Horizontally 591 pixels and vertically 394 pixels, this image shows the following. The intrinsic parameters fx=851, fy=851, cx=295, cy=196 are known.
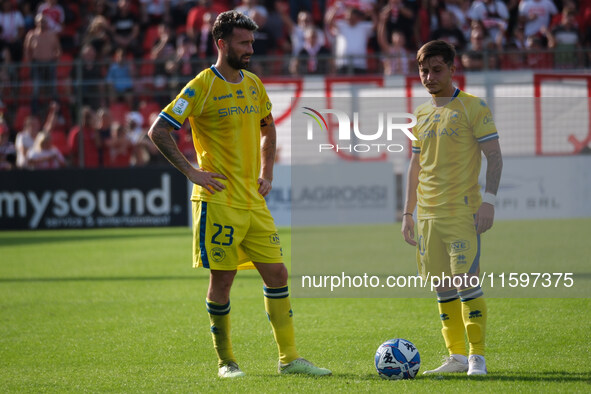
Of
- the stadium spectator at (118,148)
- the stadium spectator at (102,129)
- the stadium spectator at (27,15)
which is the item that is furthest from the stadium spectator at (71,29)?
the stadium spectator at (118,148)

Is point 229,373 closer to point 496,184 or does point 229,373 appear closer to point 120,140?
point 496,184

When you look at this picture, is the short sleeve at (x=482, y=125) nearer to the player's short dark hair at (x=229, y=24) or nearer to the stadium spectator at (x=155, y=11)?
the player's short dark hair at (x=229, y=24)

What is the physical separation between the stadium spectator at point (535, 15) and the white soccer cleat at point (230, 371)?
46.1 ft

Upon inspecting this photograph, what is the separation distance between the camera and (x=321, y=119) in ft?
22.2

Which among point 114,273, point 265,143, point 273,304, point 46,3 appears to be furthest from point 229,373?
point 46,3

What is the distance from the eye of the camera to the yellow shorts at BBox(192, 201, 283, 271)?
18.4ft

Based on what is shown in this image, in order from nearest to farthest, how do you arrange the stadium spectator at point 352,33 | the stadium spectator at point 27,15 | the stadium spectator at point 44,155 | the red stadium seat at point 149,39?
the stadium spectator at point 44,155
the stadium spectator at point 352,33
the red stadium seat at point 149,39
the stadium spectator at point 27,15

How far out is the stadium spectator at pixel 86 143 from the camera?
1728 centimetres

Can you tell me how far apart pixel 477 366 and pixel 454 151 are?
140cm

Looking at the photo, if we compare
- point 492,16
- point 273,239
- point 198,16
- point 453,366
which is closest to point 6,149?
point 198,16

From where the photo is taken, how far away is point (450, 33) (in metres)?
17.8

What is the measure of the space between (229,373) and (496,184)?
2.16 meters

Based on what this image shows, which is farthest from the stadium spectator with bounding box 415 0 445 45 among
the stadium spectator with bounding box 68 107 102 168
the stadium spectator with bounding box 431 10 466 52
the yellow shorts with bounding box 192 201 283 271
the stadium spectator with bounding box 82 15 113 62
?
the yellow shorts with bounding box 192 201 283 271

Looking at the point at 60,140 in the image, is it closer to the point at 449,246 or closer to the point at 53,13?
the point at 53,13
